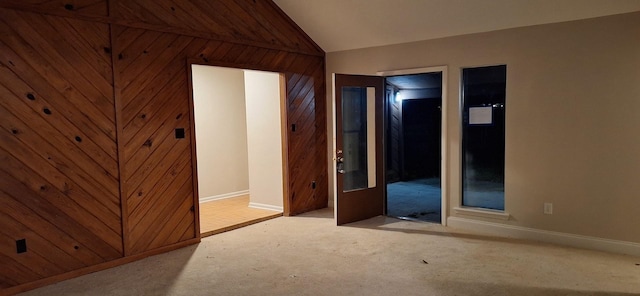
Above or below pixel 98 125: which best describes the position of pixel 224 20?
above

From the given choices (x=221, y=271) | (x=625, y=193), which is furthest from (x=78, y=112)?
(x=625, y=193)

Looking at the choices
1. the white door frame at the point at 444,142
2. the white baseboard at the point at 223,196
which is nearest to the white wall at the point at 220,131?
the white baseboard at the point at 223,196

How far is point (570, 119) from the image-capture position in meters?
4.18

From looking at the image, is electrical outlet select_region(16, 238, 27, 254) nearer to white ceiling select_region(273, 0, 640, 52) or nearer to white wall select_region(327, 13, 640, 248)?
white ceiling select_region(273, 0, 640, 52)

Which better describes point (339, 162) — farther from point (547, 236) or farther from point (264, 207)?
point (547, 236)

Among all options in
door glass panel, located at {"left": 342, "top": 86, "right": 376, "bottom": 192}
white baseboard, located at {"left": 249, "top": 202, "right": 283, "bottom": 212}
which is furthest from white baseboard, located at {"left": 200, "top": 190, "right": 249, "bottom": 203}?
door glass panel, located at {"left": 342, "top": 86, "right": 376, "bottom": 192}

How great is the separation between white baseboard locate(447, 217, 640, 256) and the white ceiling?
7.26ft

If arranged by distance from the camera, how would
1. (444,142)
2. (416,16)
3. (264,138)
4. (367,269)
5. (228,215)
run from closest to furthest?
(367,269) < (416,16) < (444,142) < (228,215) < (264,138)

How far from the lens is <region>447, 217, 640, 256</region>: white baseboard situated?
399cm

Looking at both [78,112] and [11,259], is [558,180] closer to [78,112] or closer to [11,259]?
[78,112]

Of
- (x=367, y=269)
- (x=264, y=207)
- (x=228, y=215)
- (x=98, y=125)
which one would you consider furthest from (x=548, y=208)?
(x=98, y=125)

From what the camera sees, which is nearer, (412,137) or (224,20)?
(224,20)

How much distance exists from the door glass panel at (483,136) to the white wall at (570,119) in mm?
146

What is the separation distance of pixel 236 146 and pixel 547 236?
16.0ft
